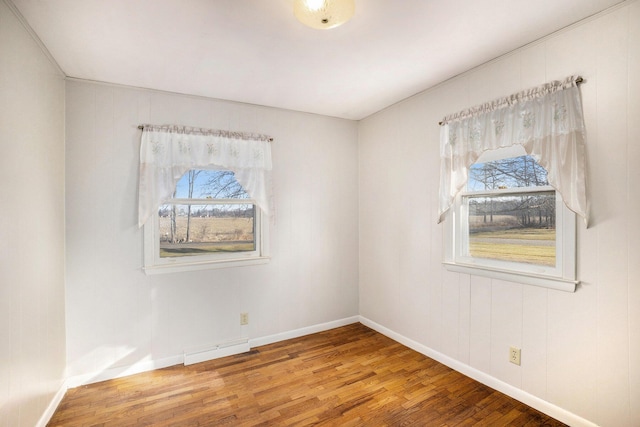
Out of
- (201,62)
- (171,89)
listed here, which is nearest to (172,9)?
(201,62)

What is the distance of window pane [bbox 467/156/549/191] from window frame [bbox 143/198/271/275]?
2067mm

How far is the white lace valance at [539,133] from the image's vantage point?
1925 millimetres

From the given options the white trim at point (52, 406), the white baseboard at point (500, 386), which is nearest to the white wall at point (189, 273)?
the white trim at point (52, 406)

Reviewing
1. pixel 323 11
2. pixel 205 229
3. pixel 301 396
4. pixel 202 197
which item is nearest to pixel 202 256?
pixel 205 229

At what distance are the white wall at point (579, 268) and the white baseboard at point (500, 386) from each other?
0.10ft

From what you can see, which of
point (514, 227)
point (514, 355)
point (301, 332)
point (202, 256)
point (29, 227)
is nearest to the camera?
point (29, 227)

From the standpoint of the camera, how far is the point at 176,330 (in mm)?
2904

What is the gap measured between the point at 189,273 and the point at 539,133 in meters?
3.04

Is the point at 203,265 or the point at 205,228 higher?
the point at 205,228

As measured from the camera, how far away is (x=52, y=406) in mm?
2178

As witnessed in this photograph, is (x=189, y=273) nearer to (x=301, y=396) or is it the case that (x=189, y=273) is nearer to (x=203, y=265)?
(x=203, y=265)

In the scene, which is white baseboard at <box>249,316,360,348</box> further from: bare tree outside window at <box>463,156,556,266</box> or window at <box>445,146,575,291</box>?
bare tree outside window at <box>463,156,556,266</box>

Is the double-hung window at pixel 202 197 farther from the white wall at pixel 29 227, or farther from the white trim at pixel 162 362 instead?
the white trim at pixel 162 362

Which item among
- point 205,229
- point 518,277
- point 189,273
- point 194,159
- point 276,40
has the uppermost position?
point 276,40
